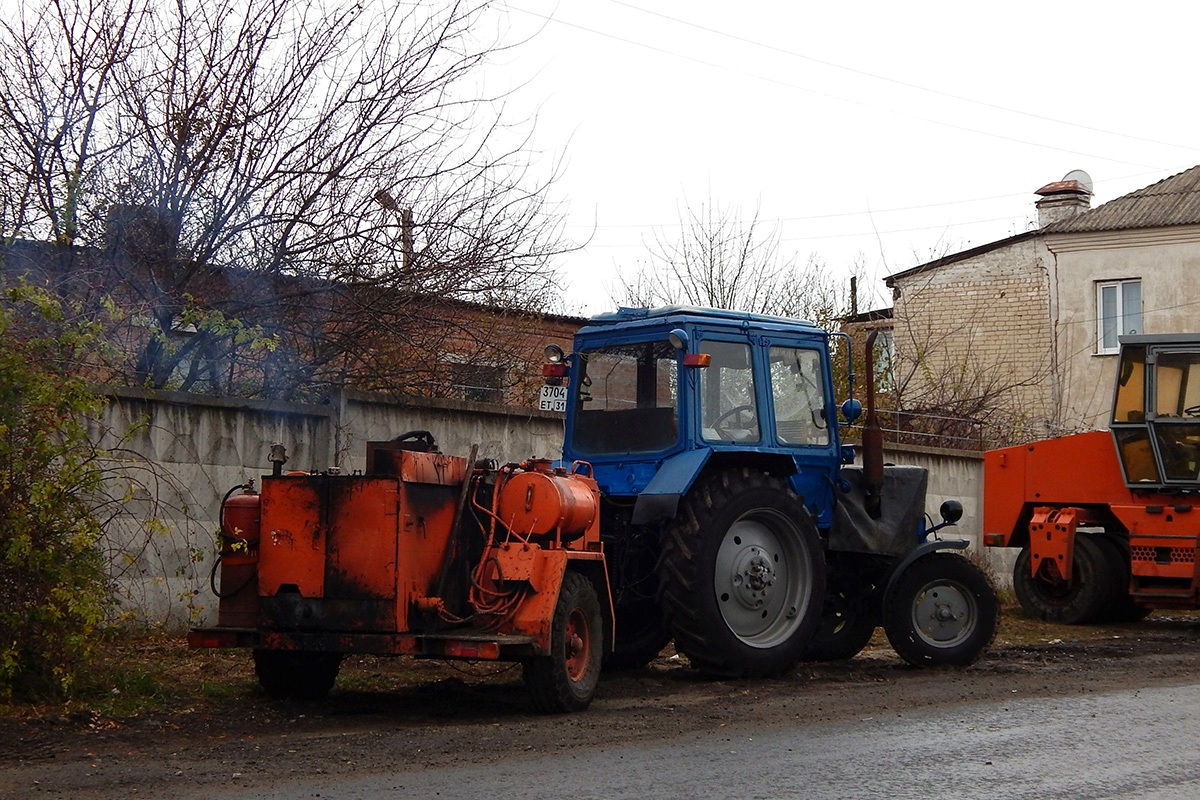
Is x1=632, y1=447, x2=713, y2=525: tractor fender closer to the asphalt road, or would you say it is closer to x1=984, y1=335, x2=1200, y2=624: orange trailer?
the asphalt road

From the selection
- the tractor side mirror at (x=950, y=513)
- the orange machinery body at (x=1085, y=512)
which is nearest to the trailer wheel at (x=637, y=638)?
the tractor side mirror at (x=950, y=513)

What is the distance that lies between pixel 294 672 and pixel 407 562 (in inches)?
48.3

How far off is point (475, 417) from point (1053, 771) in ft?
23.6

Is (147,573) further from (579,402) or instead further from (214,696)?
(579,402)

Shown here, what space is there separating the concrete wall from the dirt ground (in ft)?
1.95

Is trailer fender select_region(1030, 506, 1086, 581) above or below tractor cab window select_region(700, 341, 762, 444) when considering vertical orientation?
below

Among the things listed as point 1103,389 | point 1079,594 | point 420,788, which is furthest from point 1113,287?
point 420,788

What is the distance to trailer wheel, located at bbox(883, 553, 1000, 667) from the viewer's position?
1092 cm

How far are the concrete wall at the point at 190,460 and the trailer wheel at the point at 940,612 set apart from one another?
4.21 metres

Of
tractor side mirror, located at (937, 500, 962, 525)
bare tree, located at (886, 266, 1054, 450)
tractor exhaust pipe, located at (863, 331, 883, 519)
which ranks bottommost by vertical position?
tractor side mirror, located at (937, 500, 962, 525)

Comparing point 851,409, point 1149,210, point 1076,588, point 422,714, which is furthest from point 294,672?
point 1149,210

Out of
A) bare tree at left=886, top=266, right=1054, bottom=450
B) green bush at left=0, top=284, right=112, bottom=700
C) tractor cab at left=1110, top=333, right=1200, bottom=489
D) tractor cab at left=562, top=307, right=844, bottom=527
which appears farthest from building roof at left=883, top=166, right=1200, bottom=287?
green bush at left=0, top=284, right=112, bottom=700

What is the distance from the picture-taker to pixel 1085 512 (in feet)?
51.1

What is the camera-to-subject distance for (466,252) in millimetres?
12523
